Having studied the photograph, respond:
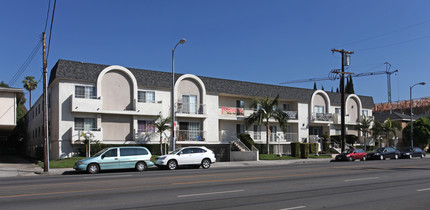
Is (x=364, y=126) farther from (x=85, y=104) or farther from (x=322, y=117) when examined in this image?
(x=85, y=104)

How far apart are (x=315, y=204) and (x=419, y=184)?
6.56m

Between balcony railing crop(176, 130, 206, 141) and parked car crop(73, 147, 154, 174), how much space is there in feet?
35.7

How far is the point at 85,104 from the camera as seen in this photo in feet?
97.3

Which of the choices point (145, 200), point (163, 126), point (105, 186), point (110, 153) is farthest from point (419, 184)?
point (163, 126)

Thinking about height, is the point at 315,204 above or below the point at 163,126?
below

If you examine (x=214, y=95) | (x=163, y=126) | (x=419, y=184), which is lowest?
(x=419, y=184)

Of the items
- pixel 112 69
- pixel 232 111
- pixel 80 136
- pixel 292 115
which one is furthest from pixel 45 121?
pixel 292 115

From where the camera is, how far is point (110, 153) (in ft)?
72.7

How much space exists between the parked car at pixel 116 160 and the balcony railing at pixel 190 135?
10.9 meters

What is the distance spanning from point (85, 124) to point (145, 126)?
5188mm

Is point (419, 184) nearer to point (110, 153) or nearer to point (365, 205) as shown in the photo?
point (365, 205)

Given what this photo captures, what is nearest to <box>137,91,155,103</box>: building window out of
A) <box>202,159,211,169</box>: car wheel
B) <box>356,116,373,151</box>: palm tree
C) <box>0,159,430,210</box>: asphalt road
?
<box>202,159,211,169</box>: car wheel

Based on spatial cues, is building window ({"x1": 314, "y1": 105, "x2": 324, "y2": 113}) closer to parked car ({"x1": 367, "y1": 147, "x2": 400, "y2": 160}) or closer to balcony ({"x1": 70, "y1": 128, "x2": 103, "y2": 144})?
parked car ({"x1": 367, "y1": 147, "x2": 400, "y2": 160})

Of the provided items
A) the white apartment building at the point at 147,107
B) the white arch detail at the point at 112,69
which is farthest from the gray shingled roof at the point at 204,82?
the white arch detail at the point at 112,69
